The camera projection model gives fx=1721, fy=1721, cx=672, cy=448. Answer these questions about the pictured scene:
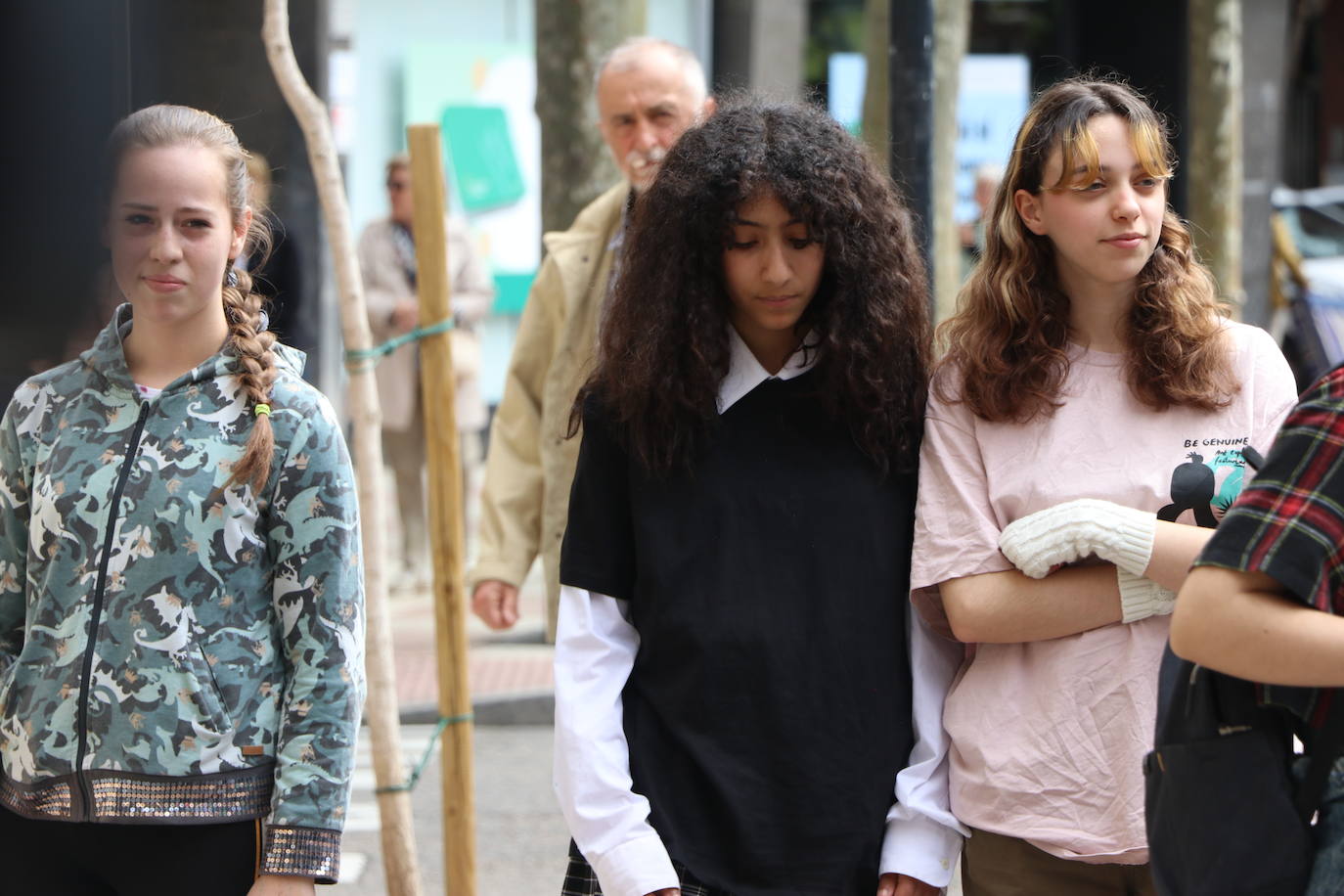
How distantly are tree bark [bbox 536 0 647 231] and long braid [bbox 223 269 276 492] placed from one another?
425 centimetres

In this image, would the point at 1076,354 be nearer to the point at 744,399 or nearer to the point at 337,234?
the point at 744,399

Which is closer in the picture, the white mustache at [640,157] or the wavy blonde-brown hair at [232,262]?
the wavy blonde-brown hair at [232,262]

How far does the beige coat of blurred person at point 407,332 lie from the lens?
9.20 metres

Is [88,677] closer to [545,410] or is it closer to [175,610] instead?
[175,610]

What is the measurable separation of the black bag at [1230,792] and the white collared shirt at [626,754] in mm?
516

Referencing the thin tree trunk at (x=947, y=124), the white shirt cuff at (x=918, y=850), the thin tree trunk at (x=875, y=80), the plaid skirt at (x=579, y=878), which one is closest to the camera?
the white shirt cuff at (x=918, y=850)

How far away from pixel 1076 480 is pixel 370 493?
5.67 ft

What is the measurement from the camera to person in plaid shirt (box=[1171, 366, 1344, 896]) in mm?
1786

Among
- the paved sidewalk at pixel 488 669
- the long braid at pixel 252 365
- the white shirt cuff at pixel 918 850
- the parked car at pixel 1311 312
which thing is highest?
the long braid at pixel 252 365

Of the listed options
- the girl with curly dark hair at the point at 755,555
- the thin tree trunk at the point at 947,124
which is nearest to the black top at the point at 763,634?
the girl with curly dark hair at the point at 755,555

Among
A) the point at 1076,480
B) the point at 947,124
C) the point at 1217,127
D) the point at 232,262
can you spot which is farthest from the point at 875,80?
the point at 1076,480

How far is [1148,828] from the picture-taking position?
1.97m

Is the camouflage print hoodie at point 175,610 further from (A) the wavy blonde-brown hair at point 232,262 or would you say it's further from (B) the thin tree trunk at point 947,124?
(B) the thin tree trunk at point 947,124

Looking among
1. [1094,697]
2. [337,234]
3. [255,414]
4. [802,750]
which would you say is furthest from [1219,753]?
[337,234]
